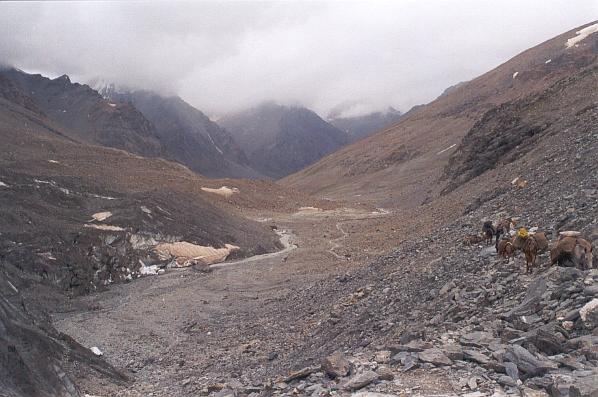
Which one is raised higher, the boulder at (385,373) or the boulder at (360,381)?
the boulder at (360,381)

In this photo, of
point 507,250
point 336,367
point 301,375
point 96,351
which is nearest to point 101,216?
point 96,351

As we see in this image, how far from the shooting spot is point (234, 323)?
16672 mm

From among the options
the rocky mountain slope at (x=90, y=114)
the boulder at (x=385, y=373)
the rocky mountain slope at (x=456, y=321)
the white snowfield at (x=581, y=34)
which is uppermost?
the rocky mountain slope at (x=90, y=114)

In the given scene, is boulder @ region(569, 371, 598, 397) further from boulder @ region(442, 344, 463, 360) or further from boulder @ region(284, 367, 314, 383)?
boulder @ region(284, 367, 314, 383)

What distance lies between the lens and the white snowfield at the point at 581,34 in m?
105

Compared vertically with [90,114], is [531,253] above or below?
below

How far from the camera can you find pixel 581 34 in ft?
355

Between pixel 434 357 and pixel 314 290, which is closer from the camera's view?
pixel 434 357

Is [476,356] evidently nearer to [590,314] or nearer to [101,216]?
[590,314]

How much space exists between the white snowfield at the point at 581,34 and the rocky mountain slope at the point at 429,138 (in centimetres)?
103

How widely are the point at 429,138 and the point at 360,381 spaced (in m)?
101

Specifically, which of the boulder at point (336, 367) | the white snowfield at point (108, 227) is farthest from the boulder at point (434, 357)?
the white snowfield at point (108, 227)

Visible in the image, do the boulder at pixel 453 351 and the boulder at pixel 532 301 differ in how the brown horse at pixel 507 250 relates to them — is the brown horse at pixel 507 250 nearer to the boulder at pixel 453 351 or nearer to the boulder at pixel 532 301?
the boulder at pixel 532 301

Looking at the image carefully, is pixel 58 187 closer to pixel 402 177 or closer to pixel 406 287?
pixel 406 287
